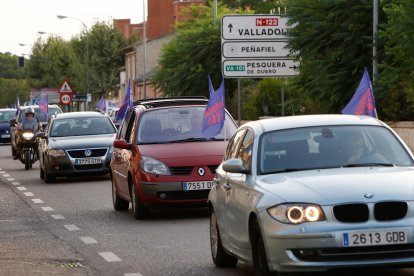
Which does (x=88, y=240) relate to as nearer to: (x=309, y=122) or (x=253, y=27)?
(x=309, y=122)

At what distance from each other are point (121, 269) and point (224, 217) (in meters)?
1.29

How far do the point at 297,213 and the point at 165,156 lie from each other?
8462mm

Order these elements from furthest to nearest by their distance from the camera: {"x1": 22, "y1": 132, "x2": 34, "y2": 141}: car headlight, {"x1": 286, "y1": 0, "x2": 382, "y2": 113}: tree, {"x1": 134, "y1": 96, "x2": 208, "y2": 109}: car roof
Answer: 1. {"x1": 22, "y1": 132, "x2": 34, "y2": 141}: car headlight
2. {"x1": 286, "y1": 0, "x2": 382, "y2": 113}: tree
3. {"x1": 134, "y1": 96, "x2": 208, "y2": 109}: car roof

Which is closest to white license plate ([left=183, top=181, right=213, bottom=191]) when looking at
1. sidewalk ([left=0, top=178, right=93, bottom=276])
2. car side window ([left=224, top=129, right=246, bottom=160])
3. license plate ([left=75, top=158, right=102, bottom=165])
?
sidewalk ([left=0, top=178, right=93, bottom=276])

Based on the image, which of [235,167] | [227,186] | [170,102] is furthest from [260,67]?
[235,167]

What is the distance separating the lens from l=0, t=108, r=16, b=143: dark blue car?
62.2 m

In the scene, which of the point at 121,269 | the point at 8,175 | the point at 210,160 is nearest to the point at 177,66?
the point at 8,175

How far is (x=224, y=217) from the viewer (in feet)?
37.5

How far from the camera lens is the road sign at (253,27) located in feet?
122

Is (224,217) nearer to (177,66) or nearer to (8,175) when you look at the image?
(8,175)

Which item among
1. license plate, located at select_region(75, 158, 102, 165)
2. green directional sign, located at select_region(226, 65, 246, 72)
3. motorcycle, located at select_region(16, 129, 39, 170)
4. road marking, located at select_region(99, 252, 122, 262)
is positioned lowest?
motorcycle, located at select_region(16, 129, 39, 170)

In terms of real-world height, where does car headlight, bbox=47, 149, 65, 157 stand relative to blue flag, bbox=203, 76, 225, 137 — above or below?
below

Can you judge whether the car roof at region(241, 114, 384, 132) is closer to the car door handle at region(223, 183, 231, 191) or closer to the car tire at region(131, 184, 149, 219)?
the car door handle at region(223, 183, 231, 191)

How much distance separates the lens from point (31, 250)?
14.2m
